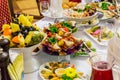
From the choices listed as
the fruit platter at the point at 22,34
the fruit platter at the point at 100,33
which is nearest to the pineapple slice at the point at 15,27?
the fruit platter at the point at 22,34

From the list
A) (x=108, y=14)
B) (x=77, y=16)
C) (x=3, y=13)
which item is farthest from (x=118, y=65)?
(x=3, y=13)

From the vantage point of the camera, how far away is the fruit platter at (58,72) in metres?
1.02

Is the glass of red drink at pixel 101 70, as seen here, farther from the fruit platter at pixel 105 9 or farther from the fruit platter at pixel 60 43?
the fruit platter at pixel 105 9

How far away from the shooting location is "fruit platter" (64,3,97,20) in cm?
156

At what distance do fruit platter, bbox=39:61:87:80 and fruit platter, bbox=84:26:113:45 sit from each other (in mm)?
356

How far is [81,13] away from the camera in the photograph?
159cm

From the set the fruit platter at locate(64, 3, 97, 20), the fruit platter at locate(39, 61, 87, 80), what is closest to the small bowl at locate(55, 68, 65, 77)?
the fruit platter at locate(39, 61, 87, 80)

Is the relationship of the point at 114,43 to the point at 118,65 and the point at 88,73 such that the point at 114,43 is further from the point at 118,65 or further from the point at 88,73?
the point at 88,73

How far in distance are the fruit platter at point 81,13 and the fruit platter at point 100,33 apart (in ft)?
0.27

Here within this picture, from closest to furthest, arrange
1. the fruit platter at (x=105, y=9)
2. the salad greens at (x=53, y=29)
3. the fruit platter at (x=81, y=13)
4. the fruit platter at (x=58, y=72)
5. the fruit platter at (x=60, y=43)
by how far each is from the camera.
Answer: the fruit platter at (x=58, y=72), the fruit platter at (x=60, y=43), the salad greens at (x=53, y=29), the fruit platter at (x=81, y=13), the fruit platter at (x=105, y=9)

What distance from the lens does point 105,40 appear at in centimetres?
141

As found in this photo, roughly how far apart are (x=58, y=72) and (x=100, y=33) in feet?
1.70

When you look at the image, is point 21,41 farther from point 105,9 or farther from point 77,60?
point 105,9

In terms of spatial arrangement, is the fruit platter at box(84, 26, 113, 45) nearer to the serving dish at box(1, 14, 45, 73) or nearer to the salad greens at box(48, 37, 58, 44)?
the salad greens at box(48, 37, 58, 44)
